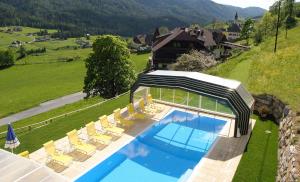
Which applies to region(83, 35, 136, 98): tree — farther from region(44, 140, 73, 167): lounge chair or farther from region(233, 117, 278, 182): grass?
region(44, 140, 73, 167): lounge chair

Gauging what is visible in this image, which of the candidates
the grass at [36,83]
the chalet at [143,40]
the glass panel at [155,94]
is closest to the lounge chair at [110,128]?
the glass panel at [155,94]

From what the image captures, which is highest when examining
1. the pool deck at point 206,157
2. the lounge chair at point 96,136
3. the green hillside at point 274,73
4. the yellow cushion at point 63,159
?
the green hillside at point 274,73

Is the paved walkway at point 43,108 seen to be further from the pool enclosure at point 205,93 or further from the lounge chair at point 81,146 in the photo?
the lounge chair at point 81,146

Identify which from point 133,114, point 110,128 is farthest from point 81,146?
point 133,114

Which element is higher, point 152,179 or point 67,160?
point 67,160

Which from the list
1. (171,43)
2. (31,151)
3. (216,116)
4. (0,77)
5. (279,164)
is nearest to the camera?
(279,164)

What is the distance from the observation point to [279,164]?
14.4 meters

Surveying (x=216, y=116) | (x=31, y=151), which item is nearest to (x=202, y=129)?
(x=216, y=116)

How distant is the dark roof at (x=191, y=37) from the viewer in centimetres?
5403

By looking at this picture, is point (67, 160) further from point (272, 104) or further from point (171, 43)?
point (171, 43)

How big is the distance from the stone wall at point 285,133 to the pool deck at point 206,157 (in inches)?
68.2

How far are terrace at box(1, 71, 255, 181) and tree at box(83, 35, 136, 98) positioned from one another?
9.63 meters

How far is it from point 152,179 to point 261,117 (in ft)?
31.8

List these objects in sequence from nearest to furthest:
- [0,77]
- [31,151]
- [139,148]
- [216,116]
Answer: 1. [31,151]
2. [139,148]
3. [216,116]
4. [0,77]
